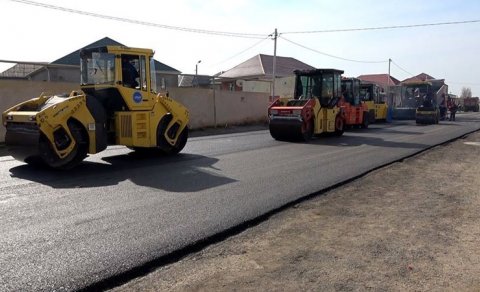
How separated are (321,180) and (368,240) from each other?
356 cm

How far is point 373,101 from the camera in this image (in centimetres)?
2936

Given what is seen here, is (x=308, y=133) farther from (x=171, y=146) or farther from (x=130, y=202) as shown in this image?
(x=130, y=202)

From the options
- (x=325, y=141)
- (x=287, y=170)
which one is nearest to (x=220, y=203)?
(x=287, y=170)

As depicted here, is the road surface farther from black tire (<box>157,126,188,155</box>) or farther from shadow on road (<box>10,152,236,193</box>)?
black tire (<box>157,126,188,155</box>)

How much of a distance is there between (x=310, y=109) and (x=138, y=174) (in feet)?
29.8

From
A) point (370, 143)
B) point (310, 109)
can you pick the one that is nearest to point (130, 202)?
point (310, 109)

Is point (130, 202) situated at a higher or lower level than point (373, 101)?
lower

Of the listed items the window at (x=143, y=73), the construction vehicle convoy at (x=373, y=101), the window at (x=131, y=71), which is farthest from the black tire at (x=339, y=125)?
the construction vehicle convoy at (x=373, y=101)

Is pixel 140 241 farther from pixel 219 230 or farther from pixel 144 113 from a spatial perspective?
pixel 144 113

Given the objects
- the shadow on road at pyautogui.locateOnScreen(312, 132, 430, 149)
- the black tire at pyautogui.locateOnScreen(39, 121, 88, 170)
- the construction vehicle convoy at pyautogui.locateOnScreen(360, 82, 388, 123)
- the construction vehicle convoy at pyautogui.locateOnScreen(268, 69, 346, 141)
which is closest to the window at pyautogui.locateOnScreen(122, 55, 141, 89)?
the black tire at pyautogui.locateOnScreen(39, 121, 88, 170)

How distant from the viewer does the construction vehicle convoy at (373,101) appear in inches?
1127

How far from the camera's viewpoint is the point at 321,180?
8.73 meters

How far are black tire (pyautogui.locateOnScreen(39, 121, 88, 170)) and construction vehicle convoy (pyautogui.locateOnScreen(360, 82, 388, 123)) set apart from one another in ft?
70.8

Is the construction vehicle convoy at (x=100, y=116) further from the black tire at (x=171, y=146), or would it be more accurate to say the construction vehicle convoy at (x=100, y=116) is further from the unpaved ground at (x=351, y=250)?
the unpaved ground at (x=351, y=250)
